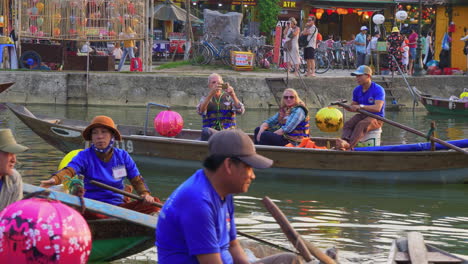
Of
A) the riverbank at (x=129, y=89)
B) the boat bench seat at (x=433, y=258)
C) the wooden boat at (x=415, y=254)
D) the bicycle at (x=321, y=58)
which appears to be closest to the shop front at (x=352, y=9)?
the bicycle at (x=321, y=58)

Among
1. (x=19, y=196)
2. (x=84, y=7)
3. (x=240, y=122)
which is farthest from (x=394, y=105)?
(x=19, y=196)

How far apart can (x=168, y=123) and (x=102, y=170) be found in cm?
495

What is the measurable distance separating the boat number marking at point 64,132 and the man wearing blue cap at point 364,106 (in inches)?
148

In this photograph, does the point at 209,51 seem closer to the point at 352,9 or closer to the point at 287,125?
the point at 352,9

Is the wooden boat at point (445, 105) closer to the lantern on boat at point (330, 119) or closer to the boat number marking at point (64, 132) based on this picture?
the lantern on boat at point (330, 119)

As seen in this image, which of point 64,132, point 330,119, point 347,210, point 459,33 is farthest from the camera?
point 459,33

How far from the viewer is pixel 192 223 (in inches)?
153

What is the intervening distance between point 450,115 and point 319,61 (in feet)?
22.6

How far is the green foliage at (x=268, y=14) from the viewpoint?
3278 centimetres

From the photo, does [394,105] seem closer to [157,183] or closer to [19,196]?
[157,183]

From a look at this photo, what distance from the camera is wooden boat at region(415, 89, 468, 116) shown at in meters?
20.0

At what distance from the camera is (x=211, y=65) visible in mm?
24828

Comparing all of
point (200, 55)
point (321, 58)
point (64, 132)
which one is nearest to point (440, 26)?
point (321, 58)

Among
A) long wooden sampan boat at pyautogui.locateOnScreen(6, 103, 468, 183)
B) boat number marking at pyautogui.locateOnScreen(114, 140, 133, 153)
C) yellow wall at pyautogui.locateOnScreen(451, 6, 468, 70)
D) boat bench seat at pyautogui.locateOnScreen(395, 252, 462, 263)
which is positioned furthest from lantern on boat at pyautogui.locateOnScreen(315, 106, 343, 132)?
yellow wall at pyautogui.locateOnScreen(451, 6, 468, 70)
